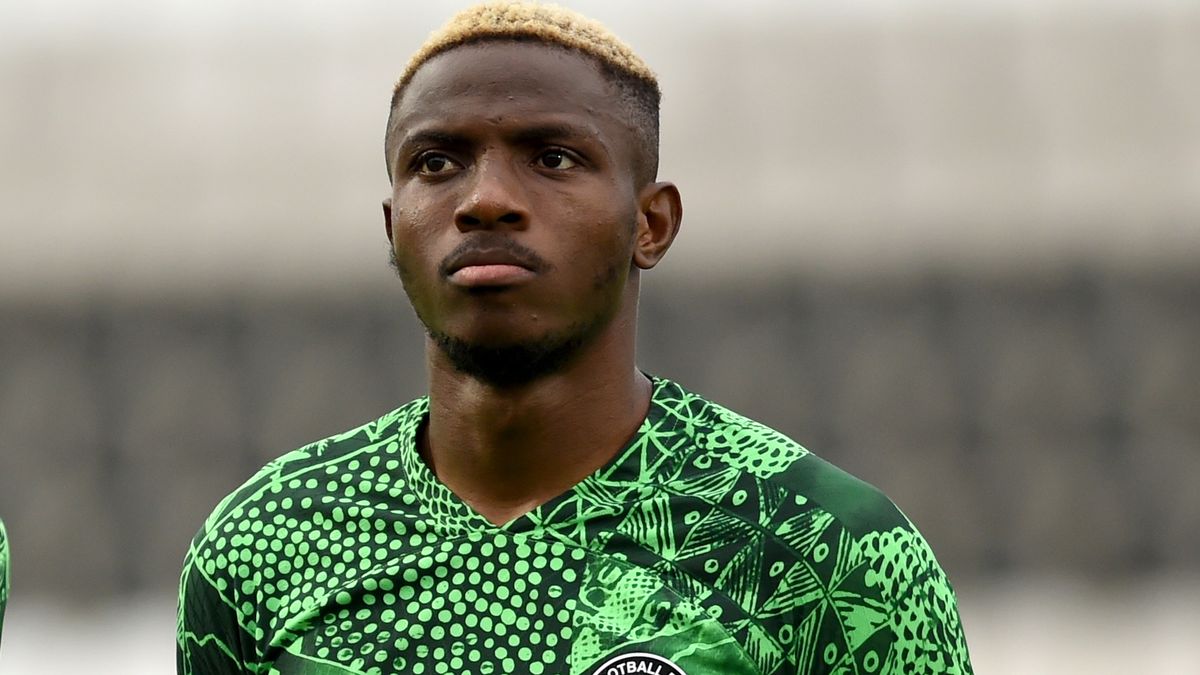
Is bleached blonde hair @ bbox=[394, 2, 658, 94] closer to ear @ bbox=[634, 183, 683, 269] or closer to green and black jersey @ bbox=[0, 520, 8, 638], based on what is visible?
ear @ bbox=[634, 183, 683, 269]

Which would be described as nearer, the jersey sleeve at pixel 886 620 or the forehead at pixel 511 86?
the jersey sleeve at pixel 886 620

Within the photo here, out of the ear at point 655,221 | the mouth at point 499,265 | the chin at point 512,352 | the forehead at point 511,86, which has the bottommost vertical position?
the chin at point 512,352

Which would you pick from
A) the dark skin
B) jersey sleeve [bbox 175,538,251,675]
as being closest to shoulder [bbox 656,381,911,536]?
the dark skin

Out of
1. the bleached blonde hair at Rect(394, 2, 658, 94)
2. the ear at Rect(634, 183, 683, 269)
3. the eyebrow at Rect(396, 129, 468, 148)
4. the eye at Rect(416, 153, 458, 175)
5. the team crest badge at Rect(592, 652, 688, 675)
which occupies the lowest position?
the team crest badge at Rect(592, 652, 688, 675)

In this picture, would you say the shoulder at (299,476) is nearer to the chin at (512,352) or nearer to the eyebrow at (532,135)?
the chin at (512,352)

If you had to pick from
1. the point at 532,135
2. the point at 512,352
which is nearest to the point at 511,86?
the point at 532,135

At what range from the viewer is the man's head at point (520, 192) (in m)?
3.86

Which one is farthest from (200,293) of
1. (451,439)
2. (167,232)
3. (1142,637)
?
(451,439)

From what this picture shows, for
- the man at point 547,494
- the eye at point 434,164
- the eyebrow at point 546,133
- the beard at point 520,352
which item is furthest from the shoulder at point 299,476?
the eyebrow at point 546,133

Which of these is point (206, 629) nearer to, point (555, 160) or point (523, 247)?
point (523, 247)

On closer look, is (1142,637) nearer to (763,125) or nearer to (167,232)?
(763,125)

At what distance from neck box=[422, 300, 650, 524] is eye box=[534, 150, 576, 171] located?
314 mm

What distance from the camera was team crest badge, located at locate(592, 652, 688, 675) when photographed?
147 inches

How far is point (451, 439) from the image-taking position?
4141 mm
